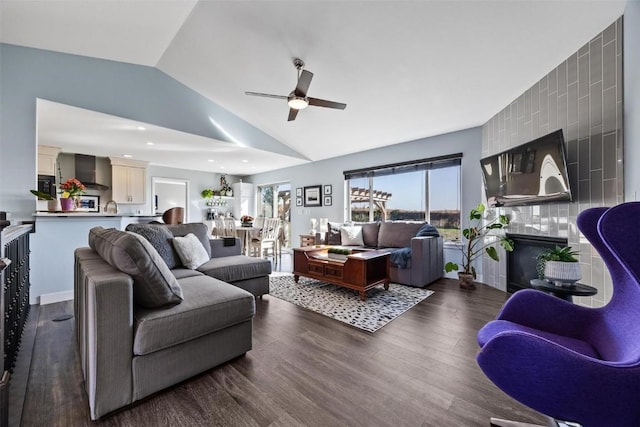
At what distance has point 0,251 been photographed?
3.65 feet

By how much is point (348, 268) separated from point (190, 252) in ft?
5.96

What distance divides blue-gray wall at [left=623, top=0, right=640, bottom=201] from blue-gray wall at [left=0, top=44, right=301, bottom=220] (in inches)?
196

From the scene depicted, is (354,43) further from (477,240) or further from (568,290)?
(477,240)

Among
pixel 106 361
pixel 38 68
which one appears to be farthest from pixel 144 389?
pixel 38 68

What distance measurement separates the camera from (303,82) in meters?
2.77

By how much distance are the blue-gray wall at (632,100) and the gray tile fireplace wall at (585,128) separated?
58 millimetres

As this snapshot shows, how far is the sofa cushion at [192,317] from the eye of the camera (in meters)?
1.40

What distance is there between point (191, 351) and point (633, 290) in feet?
7.50

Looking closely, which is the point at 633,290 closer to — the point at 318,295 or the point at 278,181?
the point at 318,295

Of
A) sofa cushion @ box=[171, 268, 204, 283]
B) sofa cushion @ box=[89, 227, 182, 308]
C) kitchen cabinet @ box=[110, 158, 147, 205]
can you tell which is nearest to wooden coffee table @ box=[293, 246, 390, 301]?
sofa cushion @ box=[171, 268, 204, 283]

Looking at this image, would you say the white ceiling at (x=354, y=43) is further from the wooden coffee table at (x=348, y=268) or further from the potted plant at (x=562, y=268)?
the wooden coffee table at (x=348, y=268)

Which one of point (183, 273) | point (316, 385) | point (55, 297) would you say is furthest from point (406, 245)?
point (55, 297)

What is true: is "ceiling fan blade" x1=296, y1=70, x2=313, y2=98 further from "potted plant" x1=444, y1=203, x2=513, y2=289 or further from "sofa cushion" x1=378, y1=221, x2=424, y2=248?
"potted plant" x1=444, y1=203, x2=513, y2=289

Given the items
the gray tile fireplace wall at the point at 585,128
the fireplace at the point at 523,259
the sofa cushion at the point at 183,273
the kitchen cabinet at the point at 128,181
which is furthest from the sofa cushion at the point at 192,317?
the kitchen cabinet at the point at 128,181
